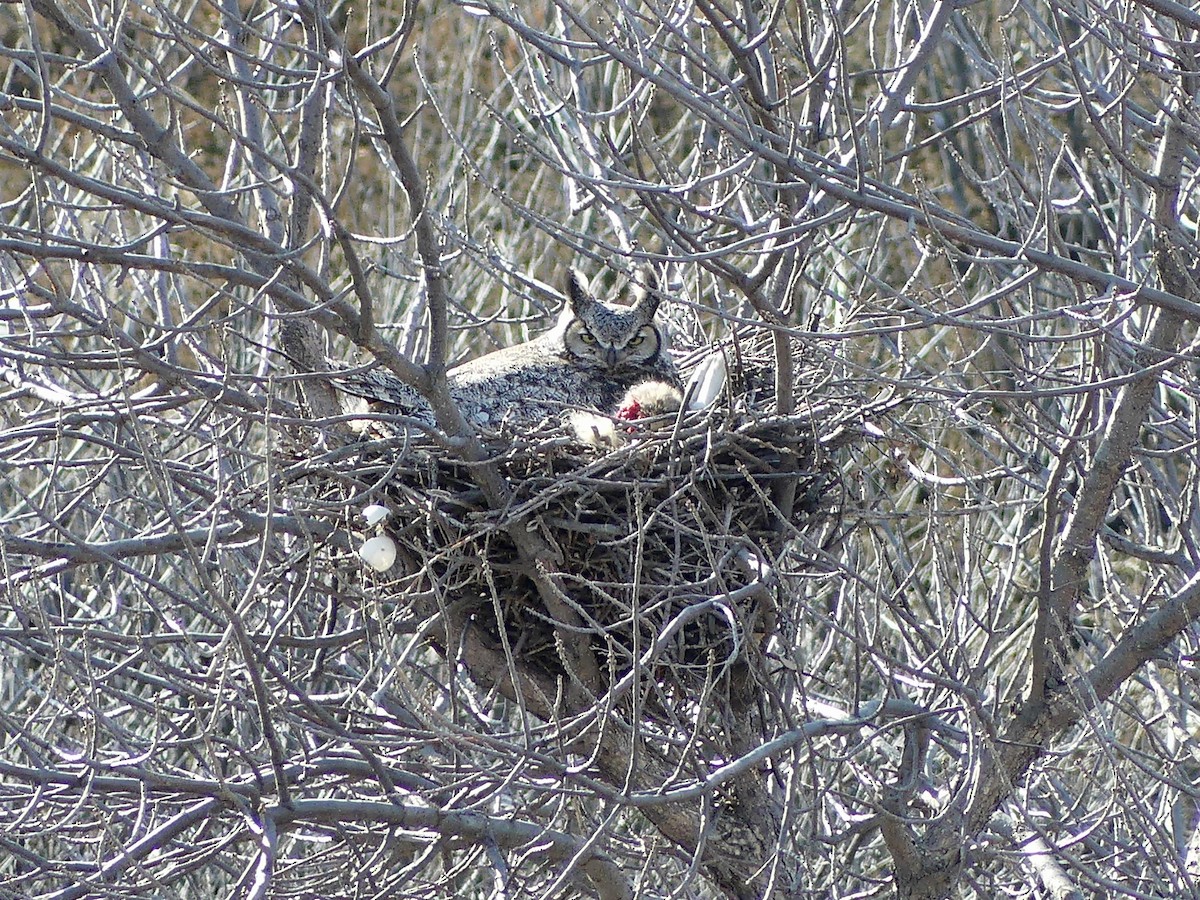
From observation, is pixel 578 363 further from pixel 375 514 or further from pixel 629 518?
pixel 375 514

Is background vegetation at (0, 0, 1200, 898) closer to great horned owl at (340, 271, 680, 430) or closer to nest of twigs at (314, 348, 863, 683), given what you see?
nest of twigs at (314, 348, 863, 683)

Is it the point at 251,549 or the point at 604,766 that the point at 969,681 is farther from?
the point at 251,549

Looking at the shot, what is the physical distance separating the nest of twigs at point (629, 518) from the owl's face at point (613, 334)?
98 cm

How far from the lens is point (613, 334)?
17.0 feet

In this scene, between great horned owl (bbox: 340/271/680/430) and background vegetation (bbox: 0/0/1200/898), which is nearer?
background vegetation (bbox: 0/0/1200/898)

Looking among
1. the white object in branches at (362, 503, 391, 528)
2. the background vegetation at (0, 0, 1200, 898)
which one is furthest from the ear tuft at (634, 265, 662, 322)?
the white object in branches at (362, 503, 391, 528)

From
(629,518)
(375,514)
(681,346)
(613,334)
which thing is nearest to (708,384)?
(629,518)

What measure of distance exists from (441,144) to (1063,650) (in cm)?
701

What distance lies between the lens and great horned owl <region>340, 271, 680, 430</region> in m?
4.68

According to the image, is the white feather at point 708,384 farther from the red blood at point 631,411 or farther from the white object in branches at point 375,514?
the white object in branches at point 375,514

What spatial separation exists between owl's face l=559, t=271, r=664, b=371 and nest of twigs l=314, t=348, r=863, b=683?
98 centimetres

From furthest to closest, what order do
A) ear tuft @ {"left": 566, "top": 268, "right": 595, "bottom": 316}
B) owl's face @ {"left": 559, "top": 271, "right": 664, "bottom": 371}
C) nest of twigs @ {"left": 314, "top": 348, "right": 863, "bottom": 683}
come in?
ear tuft @ {"left": 566, "top": 268, "right": 595, "bottom": 316}
owl's face @ {"left": 559, "top": 271, "right": 664, "bottom": 371}
nest of twigs @ {"left": 314, "top": 348, "right": 863, "bottom": 683}

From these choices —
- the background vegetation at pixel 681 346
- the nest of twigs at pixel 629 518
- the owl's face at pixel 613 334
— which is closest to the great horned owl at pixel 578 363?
the owl's face at pixel 613 334

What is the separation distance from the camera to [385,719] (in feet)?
13.3
